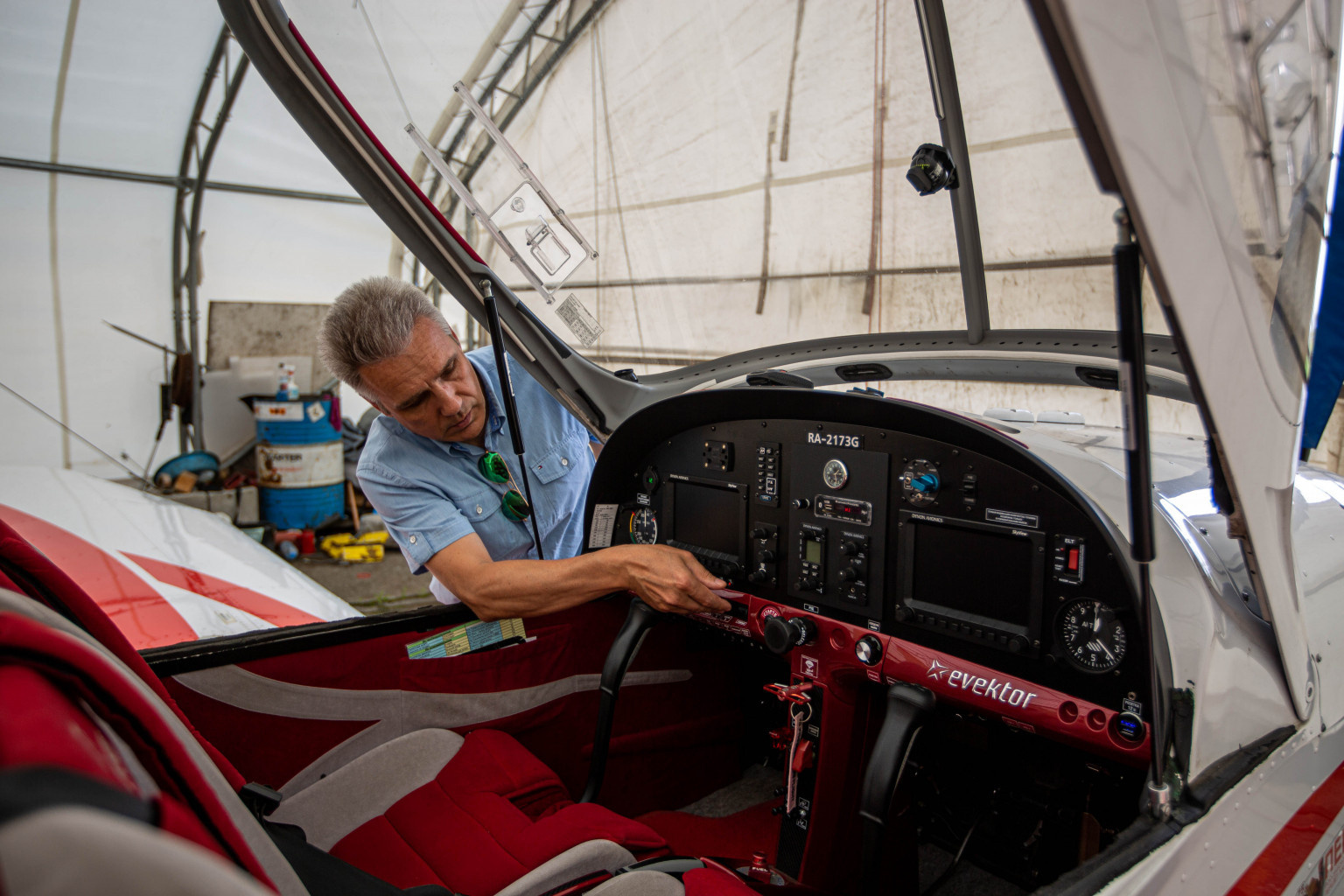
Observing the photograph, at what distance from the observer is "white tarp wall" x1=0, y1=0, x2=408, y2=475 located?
5.01 meters

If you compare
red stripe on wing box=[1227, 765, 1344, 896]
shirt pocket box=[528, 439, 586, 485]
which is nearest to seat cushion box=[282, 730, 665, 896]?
shirt pocket box=[528, 439, 586, 485]

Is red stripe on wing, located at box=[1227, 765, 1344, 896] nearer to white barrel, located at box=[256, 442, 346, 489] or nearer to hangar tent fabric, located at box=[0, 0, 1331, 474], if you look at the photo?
hangar tent fabric, located at box=[0, 0, 1331, 474]

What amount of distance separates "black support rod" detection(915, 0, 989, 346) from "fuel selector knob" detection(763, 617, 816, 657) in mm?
686

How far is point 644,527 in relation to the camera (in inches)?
69.1

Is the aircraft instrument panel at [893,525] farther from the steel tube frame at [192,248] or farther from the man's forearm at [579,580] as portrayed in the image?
the steel tube frame at [192,248]

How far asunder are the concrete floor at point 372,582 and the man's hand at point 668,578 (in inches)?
130

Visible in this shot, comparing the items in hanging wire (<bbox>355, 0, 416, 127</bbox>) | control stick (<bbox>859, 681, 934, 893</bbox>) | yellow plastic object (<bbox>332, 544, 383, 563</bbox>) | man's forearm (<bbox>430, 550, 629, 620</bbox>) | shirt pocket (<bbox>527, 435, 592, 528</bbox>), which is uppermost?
hanging wire (<bbox>355, 0, 416, 127</bbox>)

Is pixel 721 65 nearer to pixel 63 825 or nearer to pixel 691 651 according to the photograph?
pixel 691 651

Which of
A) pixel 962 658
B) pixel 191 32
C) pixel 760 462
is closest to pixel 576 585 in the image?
pixel 760 462

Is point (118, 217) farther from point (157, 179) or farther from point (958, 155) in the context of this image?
point (958, 155)

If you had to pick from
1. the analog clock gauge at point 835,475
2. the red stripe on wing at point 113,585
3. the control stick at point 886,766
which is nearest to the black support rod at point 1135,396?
the control stick at point 886,766

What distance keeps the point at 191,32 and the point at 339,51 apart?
509 centimetres

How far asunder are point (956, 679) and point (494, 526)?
1.09m

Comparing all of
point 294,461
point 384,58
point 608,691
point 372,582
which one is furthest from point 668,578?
point 294,461
